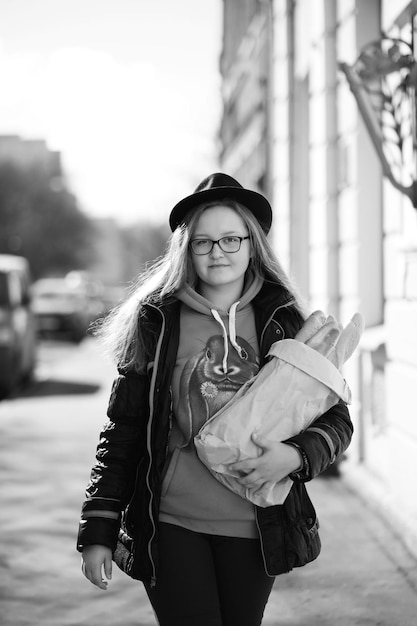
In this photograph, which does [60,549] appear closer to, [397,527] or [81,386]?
[397,527]

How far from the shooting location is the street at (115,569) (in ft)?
13.6

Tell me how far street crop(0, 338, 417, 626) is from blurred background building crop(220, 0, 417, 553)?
0.80 feet

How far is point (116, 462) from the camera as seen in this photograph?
256 cm

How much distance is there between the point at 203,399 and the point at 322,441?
0.34 metres

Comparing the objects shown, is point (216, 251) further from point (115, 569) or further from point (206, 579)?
point (115, 569)

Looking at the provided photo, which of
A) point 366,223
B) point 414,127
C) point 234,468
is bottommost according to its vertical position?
point 234,468

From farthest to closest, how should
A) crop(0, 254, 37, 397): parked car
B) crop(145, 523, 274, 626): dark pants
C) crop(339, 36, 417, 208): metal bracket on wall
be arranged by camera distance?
crop(0, 254, 37, 397): parked car < crop(339, 36, 417, 208): metal bracket on wall < crop(145, 523, 274, 626): dark pants

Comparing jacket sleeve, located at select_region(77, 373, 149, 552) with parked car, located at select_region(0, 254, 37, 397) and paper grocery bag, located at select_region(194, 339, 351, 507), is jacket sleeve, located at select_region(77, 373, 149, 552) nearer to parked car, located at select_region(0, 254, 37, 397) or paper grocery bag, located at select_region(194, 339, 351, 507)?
paper grocery bag, located at select_region(194, 339, 351, 507)

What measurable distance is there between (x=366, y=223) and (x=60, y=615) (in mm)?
3914

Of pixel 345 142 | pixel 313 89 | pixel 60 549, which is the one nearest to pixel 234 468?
pixel 60 549

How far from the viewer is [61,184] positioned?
193ft

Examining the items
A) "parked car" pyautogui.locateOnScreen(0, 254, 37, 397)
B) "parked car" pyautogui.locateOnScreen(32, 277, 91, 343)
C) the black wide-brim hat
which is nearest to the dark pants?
the black wide-brim hat

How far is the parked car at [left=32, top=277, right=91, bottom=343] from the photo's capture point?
28469mm

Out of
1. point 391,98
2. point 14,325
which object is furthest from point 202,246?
point 14,325
